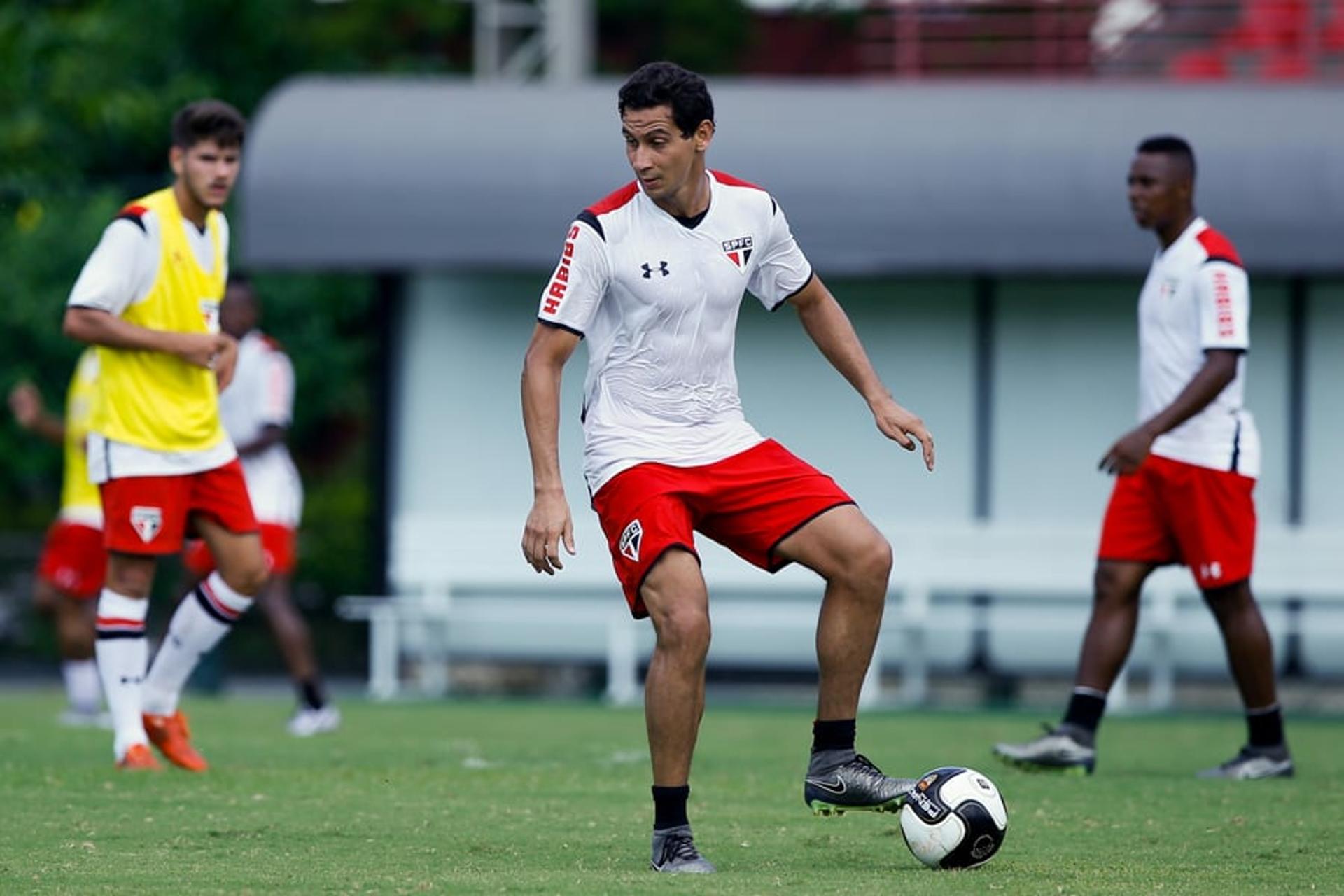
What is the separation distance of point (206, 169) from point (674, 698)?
3492 mm

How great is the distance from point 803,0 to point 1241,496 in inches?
730

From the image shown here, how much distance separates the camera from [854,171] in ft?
47.9

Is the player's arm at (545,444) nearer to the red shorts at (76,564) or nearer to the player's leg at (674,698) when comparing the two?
the player's leg at (674,698)

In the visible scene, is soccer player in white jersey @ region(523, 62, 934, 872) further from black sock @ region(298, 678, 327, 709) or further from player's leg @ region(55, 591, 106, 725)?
player's leg @ region(55, 591, 106, 725)

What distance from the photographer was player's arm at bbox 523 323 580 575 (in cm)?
583

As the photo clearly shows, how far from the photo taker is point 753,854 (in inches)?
248

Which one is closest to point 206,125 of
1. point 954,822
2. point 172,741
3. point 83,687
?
point 172,741

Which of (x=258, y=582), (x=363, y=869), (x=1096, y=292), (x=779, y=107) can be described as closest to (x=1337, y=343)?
(x=1096, y=292)

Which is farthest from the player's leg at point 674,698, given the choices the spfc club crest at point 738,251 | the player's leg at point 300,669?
the player's leg at point 300,669

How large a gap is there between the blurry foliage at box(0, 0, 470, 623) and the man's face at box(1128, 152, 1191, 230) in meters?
11.0

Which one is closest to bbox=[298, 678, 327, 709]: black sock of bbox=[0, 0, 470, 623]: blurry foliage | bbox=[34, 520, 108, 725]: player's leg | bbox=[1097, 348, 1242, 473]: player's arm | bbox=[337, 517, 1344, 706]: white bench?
bbox=[34, 520, 108, 725]: player's leg

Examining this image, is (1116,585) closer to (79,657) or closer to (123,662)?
(123,662)

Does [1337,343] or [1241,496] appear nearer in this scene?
[1241,496]

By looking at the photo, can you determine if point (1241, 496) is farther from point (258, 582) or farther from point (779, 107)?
point (779, 107)
